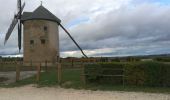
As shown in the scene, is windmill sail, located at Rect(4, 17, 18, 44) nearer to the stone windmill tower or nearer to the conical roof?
the conical roof

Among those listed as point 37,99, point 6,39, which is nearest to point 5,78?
point 37,99

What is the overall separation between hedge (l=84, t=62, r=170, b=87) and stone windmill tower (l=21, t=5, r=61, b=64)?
2206 centimetres

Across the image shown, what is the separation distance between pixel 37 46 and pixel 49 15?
4451 mm

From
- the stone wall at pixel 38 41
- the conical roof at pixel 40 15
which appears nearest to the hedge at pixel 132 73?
the stone wall at pixel 38 41

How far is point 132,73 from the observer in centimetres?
1881

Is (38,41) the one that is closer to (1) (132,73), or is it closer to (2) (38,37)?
(2) (38,37)

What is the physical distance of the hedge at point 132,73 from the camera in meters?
18.3

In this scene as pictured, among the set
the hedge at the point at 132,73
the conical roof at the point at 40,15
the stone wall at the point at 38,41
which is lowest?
the hedge at the point at 132,73

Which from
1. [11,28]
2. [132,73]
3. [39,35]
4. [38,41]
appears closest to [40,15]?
[39,35]

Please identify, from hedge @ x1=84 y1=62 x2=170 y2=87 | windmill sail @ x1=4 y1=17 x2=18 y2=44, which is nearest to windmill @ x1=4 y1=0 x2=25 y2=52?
windmill sail @ x1=4 y1=17 x2=18 y2=44

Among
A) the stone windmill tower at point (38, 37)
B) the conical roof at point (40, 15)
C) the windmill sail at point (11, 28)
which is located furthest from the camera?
the windmill sail at point (11, 28)

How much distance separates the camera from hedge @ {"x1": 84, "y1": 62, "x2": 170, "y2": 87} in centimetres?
1834

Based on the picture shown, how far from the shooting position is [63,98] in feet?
47.4

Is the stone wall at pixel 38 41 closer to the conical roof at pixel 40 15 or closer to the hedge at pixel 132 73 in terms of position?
the conical roof at pixel 40 15
